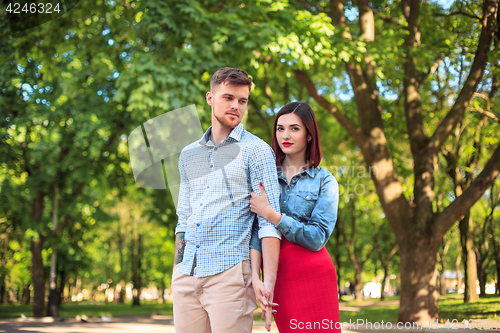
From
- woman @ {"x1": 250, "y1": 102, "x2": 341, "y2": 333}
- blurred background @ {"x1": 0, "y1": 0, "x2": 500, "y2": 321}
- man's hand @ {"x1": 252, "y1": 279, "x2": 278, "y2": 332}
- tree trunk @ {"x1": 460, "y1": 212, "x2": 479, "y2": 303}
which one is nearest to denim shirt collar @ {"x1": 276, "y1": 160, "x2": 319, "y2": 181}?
woman @ {"x1": 250, "y1": 102, "x2": 341, "y2": 333}

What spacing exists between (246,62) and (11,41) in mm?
4865

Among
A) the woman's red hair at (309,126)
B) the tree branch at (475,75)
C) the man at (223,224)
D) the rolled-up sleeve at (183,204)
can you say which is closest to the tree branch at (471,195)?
the tree branch at (475,75)

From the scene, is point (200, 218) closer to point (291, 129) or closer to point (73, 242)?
point (291, 129)

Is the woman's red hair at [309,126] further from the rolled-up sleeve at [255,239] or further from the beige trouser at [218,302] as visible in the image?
the beige trouser at [218,302]

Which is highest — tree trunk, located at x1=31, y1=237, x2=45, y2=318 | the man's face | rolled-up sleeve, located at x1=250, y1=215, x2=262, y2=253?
the man's face

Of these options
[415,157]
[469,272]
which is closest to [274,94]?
[415,157]

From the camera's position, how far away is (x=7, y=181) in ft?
52.2

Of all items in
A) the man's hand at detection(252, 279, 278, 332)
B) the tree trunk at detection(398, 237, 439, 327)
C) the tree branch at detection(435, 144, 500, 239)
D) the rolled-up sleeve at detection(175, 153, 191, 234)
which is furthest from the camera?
the tree trunk at detection(398, 237, 439, 327)

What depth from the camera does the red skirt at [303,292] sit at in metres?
2.44

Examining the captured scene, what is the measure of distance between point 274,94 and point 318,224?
13.6 m

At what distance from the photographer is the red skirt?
244 centimetres

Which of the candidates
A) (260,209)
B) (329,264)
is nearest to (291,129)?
(260,209)

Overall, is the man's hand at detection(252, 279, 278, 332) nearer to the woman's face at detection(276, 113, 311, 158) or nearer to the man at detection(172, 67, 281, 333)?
the man at detection(172, 67, 281, 333)

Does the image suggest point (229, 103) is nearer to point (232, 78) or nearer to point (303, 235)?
point (232, 78)
